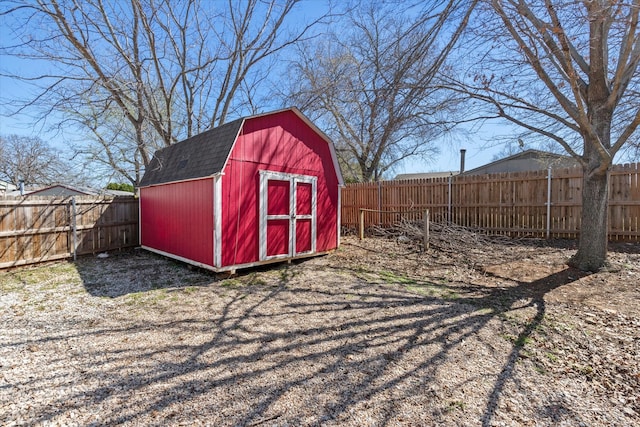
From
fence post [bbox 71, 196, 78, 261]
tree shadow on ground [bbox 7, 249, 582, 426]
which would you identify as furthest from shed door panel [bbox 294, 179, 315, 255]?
fence post [bbox 71, 196, 78, 261]

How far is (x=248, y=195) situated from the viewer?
584cm

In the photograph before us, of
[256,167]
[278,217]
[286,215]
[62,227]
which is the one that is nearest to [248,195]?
[256,167]

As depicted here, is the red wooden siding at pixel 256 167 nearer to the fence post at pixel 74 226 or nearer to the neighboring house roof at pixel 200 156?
the neighboring house roof at pixel 200 156

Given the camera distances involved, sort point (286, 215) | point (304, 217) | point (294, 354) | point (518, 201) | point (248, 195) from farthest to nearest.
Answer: point (518, 201), point (304, 217), point (286, 215), point (248, 195), point (294, 354)

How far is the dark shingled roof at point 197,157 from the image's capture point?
558 centimetres

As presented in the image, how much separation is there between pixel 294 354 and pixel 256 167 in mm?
4058

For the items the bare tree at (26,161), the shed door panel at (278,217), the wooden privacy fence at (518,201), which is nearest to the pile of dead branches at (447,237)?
the wooden privacy fence at (518,201)

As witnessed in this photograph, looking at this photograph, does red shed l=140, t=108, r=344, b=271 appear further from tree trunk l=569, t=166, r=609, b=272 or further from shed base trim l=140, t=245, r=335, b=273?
tree trunk l=569, t=166, r=609, b=272

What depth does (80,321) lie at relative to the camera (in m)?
3.63

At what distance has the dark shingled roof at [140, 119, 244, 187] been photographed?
5.58m

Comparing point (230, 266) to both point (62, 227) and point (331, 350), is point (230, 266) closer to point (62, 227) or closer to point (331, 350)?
point (331, 350)

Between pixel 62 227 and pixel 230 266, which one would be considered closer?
pixel 230 266

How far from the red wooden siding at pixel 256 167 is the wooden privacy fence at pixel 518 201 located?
10.5ft

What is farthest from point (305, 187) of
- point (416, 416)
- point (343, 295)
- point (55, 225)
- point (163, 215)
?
point (55, 225)
